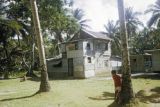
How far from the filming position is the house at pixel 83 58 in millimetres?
40319

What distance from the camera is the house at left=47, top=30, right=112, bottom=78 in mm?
40319

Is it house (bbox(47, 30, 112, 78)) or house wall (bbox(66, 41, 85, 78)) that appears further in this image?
house (bbox(47, 30, 112, 78))

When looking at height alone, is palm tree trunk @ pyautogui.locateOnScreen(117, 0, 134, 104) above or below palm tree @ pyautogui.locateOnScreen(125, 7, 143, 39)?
below

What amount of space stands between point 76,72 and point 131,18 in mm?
25581

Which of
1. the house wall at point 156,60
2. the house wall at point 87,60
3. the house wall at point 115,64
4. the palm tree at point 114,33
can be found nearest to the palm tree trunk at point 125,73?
the house wall at point 156,60

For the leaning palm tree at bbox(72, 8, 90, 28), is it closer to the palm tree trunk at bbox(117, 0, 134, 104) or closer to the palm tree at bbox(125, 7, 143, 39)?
the palm tree at bbox(125, 7, 143, 39)

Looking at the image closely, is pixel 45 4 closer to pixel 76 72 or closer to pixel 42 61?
pixel 76 72

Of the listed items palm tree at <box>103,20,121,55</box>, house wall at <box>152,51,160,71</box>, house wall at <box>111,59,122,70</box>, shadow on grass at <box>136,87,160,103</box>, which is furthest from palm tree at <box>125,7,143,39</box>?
shadow on grass at <box>136,87,160,103</box>

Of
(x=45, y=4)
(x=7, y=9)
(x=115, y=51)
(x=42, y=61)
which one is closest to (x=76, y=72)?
(x=45, y=4)

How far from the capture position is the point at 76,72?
133 ft

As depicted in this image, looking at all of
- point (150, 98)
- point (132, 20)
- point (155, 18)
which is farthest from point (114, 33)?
point (150, 98)

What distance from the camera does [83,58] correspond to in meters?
39.9

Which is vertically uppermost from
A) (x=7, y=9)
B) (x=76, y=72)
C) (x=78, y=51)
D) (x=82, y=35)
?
(x=7, y=9)

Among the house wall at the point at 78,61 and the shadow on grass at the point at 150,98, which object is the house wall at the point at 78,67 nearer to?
the house wall at the point at 78,61
